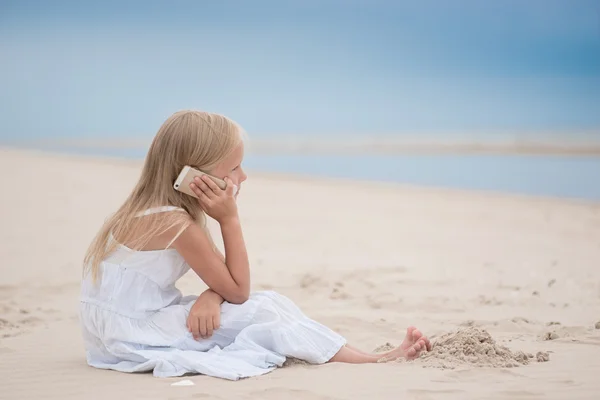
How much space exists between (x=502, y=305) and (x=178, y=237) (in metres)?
2.91


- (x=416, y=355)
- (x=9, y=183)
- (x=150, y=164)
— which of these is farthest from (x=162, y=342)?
(x=9, y=183)

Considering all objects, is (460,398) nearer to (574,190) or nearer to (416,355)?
(416,355)

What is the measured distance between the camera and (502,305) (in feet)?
18.6

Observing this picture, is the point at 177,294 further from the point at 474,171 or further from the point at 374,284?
the point at 474,171

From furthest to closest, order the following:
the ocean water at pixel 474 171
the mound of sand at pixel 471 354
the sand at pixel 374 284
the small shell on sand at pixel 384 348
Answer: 1. the ocean water at pixel 474 171
2. the small shell on sand at pixel 384 348
3. the mound of sand at pixel 471 354
4. the sand at pixel 374 284

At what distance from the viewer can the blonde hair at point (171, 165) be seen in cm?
370

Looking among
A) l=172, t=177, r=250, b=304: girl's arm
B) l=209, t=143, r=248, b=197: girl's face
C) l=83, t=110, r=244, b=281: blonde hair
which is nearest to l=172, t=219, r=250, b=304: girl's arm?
l=172, t=177, r=250, b=304: girl's arm

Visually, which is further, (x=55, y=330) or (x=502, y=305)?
(x=502, y=305)

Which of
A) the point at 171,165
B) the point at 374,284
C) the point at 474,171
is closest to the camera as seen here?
the point at 171,165

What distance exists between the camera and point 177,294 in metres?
3.81

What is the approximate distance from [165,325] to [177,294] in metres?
0.19

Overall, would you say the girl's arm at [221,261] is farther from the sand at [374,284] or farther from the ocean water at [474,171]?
the ocean water at [474,171]

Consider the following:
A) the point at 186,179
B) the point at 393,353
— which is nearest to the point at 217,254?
the point at 186,179

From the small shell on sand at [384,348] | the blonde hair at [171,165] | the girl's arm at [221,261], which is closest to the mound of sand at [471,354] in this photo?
the small shell on sand at [384,348]
